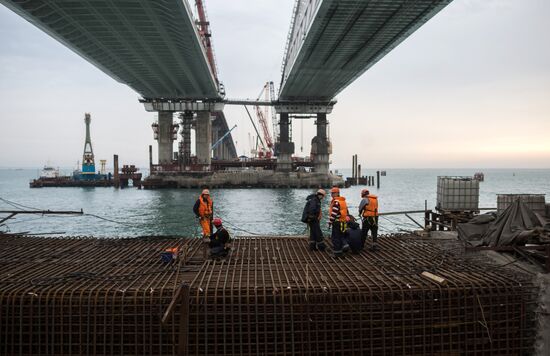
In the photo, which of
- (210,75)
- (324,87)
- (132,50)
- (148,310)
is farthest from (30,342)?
(324,87)

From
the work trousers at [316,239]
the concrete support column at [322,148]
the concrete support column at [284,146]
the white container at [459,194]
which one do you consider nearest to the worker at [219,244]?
the work trousers at [316,239]

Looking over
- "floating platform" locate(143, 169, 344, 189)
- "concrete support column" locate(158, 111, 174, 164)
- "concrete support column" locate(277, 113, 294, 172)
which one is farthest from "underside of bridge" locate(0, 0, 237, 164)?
"concrete support column" locate(277, 113, 294, 172)

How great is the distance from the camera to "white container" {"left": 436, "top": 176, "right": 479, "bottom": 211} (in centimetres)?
1392

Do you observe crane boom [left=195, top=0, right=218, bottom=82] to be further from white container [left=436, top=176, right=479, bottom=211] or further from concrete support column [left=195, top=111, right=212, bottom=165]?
white container [left=436, top=176, right=479, bottom=211]

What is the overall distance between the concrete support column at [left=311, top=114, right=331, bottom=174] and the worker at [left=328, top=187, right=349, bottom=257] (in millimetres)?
76274

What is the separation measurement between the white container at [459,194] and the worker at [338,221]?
20.8ft

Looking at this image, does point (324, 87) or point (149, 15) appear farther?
point (324, 87)

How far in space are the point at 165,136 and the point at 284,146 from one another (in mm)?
26807

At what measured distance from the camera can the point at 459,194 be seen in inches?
552

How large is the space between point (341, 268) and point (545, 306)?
3.90 m

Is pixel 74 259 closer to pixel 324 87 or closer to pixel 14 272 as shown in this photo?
pixel 14 272

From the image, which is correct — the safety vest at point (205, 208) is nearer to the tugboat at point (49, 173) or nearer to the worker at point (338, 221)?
the worker at point (338, 221)

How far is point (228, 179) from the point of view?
8181 cm

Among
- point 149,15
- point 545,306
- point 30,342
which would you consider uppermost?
point 149,15
